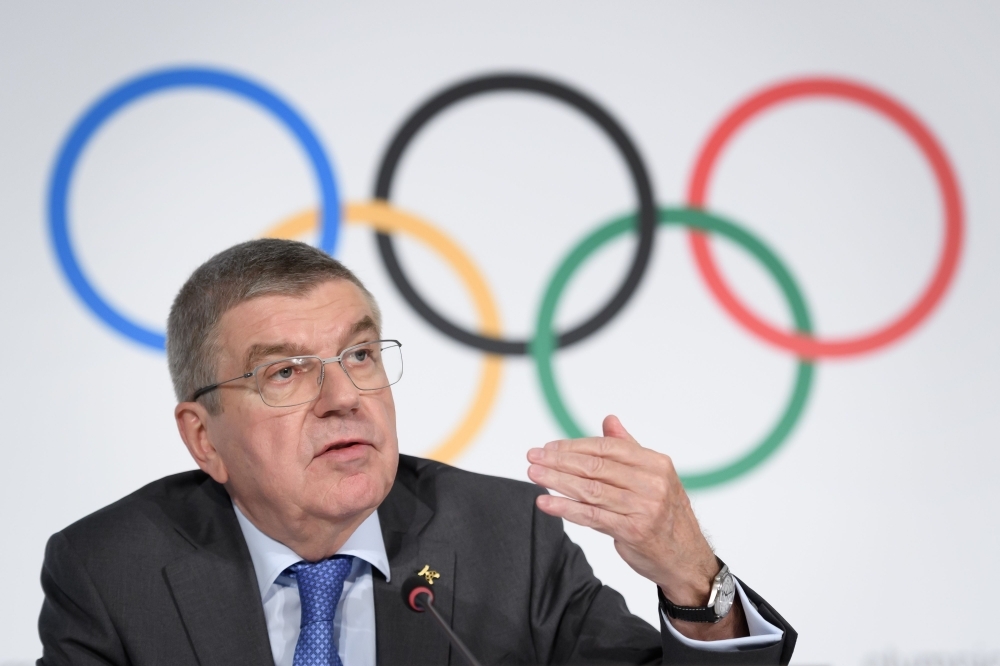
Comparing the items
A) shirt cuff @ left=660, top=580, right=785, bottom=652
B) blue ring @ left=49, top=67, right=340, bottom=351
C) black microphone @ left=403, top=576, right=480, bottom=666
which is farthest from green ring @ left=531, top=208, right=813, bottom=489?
black microphone @ left=403, top=576, right=480, bottom=666

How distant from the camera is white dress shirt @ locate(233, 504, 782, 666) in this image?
2014 mm

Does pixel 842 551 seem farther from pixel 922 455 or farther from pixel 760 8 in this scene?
pixel 760 8

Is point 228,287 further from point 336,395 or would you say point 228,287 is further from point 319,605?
point 319,605

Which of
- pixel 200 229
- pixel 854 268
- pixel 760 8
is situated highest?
pixel 760 8

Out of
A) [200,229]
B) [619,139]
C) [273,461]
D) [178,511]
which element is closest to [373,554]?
[273,461]

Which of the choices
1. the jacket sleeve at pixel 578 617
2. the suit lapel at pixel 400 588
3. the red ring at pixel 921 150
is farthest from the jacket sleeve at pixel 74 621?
the red ring at pixel 921 150

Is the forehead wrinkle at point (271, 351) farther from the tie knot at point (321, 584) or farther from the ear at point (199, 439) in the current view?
the tie knot at point (321, 584)

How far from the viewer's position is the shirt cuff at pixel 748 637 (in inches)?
69.6

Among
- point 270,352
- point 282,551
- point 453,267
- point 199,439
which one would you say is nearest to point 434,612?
point 282,551

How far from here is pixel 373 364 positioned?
205cm

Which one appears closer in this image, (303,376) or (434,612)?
(434,612)

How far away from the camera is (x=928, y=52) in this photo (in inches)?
164

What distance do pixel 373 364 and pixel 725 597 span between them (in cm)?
86

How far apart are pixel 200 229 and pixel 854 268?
2.75m
